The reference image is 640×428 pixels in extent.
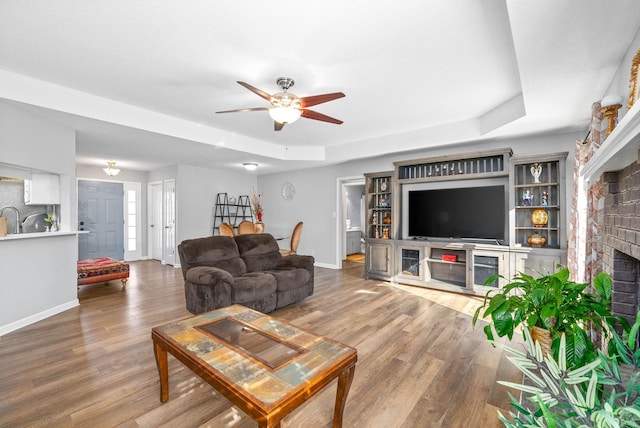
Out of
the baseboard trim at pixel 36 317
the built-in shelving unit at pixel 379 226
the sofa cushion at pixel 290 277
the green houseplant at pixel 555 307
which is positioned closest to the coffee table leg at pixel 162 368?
the sofa cushion at pixel 290 277

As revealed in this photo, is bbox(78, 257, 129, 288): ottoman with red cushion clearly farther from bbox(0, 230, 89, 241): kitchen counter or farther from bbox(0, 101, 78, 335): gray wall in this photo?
bbox(0, 230, 89, 241): kitchen counter

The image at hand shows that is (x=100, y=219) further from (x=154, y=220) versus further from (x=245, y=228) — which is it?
(x=245, y=228)

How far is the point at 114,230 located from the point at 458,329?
764 cm

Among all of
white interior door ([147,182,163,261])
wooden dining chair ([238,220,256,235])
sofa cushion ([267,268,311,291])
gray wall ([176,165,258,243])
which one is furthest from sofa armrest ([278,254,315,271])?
white interior door ([147,182,163,261])

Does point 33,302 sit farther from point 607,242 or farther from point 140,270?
point 607,242

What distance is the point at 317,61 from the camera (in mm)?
2646

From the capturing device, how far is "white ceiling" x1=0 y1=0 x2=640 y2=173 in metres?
1.94

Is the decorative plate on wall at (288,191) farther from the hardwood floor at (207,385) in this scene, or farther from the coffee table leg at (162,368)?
the coffee table leg at (162,368)

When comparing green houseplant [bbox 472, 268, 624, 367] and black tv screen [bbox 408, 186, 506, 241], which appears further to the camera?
black tv screen [bbox 408, 186, 506, 241]

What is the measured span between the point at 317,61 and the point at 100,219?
6.84 meters

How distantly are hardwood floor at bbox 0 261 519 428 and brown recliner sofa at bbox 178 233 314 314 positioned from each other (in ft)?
0.93

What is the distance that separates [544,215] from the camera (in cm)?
397

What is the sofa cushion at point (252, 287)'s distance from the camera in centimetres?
318

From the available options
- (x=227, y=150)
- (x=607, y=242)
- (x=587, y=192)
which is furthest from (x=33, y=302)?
(x=587, y=192)
